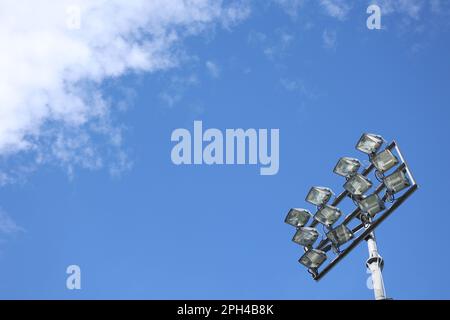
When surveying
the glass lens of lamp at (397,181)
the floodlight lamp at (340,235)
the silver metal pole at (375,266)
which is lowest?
the silver metal pole at (375,266)

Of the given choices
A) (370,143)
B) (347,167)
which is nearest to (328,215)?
(347,167)

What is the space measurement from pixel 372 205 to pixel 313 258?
67.3 inches

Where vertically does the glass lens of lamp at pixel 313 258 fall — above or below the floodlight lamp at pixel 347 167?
below

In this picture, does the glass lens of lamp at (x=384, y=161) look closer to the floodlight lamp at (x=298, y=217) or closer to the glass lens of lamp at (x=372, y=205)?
the glass lens of lamp at (x=372, y=205)

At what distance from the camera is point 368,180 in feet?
43.1

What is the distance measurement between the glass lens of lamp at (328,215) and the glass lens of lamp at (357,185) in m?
0.50

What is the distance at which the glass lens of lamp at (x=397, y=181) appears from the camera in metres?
12.8

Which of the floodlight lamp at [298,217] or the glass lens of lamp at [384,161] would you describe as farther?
the floodlight lamp at [298,217]

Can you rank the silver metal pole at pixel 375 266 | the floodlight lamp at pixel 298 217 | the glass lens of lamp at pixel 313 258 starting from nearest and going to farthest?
the silver metal pole at pixel 375 266, the glass lens of lamp at pixel 313 258, the floodlight lamp at pixel 298 217

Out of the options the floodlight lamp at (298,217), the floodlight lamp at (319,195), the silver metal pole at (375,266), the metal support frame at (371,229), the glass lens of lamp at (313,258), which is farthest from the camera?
the floodlight lamp at (298,217)

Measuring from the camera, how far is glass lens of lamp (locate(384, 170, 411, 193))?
1278 centimetres
